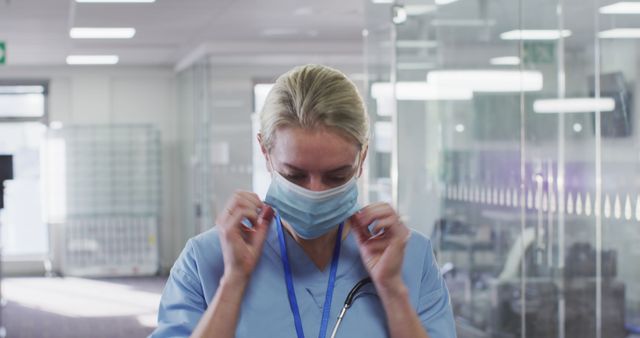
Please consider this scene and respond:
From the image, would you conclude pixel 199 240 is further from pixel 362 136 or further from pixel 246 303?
pixel 362 136

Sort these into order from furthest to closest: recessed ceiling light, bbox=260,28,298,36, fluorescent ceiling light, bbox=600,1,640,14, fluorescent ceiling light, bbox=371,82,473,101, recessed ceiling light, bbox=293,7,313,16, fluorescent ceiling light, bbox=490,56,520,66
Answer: recessed ceiling light, bbox=260,28,298,36, recessed ceiling light, bbox=293,7,313,16, fluorescent ceiling light, bbox=371,82,473,101, fluorescent ceiling light, bbox=490,56,520,66, fluorescent ceiling light, bbox=600,1,640,14

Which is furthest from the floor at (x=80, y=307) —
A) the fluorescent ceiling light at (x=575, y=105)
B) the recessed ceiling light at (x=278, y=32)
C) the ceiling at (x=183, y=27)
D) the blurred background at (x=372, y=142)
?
A: the fluorescent ceiling light at (x=575, y=105)

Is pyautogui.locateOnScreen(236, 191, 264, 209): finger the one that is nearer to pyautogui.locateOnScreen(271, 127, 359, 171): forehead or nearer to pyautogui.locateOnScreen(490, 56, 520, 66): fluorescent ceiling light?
pyautogui.locateOnScreen(271, 127, 359, 171): forehead

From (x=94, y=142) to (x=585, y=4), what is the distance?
442 inches

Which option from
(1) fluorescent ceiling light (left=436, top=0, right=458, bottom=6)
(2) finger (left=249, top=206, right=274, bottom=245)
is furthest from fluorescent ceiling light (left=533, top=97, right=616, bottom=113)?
(2) finger (left=249, top=206, right=274, bottom=245)

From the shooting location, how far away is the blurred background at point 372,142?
459 cm

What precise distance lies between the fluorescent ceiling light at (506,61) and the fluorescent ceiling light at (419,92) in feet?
1.49

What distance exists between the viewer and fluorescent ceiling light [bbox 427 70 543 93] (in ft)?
17.0

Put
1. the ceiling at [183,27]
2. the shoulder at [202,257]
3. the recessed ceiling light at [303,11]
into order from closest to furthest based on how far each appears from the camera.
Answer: the shoulder at [202,257]
the ceiling at [183,27]
the recessed ceiling light at [303,11]

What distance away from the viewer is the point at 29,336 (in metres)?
9.81

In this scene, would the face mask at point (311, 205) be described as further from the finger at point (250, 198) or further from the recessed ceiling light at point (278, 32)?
the recessed ceiling light at point (278, 32)

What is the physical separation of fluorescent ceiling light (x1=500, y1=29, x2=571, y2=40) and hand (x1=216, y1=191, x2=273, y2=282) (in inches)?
133

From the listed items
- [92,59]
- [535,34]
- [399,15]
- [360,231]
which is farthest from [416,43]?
[92,59]

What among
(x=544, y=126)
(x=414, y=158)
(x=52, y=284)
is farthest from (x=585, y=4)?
(x=52, y=284)
